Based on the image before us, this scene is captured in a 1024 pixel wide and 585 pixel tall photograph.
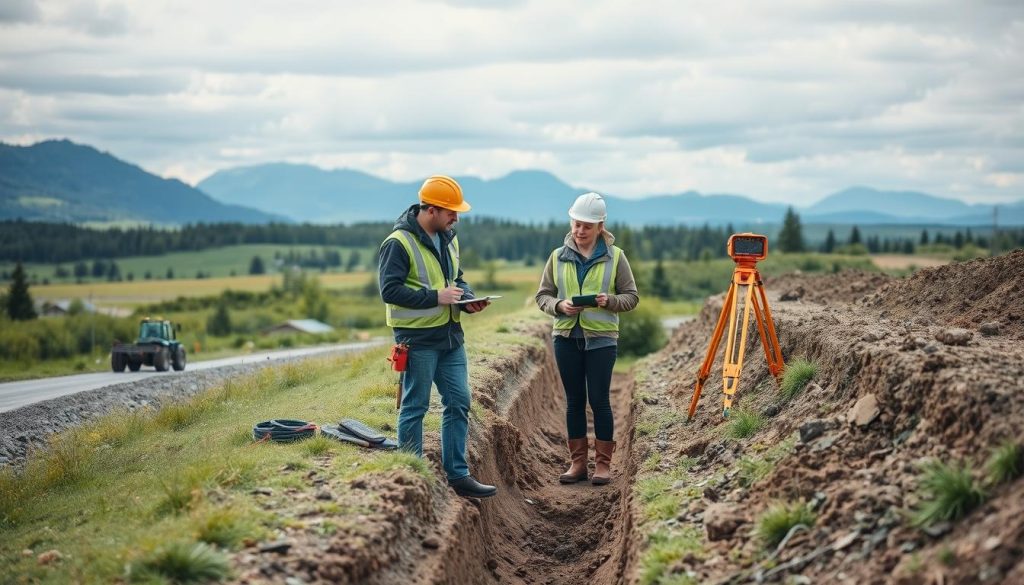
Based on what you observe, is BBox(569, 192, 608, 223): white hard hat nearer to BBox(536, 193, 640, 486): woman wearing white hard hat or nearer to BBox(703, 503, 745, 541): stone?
BBox(536, 193, 640, 486): woman wearing white hard hat

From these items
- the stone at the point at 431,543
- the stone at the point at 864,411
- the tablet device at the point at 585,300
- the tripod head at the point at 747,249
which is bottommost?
the stone at the point at 431,543

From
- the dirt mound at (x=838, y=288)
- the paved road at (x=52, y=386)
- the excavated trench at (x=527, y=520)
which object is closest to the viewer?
the excavated trench at (x=527, y=520)

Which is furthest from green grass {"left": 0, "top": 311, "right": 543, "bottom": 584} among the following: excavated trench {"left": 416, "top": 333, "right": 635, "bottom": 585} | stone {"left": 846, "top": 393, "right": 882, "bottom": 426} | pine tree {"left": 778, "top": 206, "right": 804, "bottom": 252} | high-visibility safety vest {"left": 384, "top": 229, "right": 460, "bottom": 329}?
pine tree {"left": 778, "top": 206, "right": 804, "bottom": 252}

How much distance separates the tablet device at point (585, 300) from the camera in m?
11.1

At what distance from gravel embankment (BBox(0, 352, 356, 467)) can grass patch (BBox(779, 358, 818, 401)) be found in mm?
11437

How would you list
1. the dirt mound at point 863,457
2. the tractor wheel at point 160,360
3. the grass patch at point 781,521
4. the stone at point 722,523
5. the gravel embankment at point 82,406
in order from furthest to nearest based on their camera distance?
the tractor wheel at point 160,360 → the gravel embankment at point 82,406 → the stone at point 722,523 → the grass patch at point 781,521 → the dirt mound at point 863,457

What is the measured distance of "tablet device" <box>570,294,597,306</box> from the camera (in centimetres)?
1115

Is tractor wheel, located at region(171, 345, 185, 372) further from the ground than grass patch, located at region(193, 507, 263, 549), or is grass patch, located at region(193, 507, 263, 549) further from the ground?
grass patch, located at region(193, 507, 263, 549)

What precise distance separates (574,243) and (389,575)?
16.6 feet

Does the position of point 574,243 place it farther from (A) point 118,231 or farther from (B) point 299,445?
(A) point 118,231

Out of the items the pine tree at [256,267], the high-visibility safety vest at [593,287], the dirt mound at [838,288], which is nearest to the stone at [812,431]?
the high-visibility safety vest at [593,287]

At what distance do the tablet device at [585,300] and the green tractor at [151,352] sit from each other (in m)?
23.8

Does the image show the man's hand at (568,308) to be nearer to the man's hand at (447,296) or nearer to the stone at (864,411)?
the man's hand at (447,296)

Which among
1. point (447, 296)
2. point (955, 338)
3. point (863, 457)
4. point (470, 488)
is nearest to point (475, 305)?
point (447, 296)
